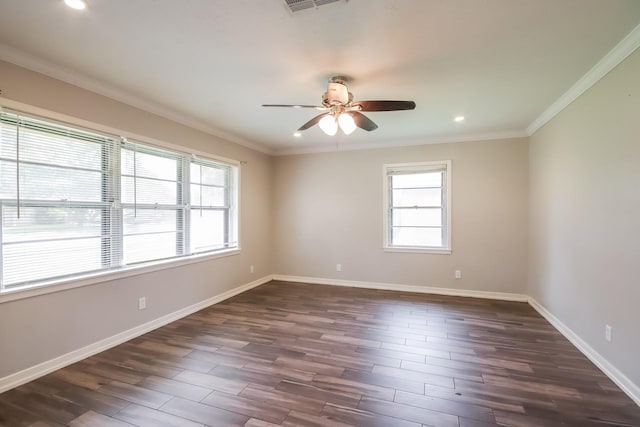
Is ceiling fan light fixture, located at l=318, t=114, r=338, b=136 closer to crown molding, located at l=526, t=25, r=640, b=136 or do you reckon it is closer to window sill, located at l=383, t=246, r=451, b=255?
crown molding, located at l=526, t=25, r=640, b=136

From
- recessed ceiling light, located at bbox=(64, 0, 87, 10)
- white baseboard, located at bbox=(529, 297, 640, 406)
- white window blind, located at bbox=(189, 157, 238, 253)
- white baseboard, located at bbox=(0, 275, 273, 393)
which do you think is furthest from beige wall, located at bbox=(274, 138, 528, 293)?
recessed ceiling light, located at bbox=(64, 0, 87, 10)

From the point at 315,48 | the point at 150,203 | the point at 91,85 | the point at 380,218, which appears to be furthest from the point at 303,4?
the point at 380,218

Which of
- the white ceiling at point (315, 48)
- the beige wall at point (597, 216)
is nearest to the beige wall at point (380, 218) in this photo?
the beige wall at point (597, 216)

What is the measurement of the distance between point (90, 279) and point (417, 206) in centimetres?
445

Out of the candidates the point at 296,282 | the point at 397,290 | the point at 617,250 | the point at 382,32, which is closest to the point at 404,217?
the point at 397,290

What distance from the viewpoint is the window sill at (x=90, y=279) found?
2279 mm

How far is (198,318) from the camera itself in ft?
12.0

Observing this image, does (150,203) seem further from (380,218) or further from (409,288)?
(409,288)

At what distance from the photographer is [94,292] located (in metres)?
2.78

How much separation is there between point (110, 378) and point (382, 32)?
3320mm

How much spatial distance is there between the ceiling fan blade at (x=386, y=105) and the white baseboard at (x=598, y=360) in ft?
8.52

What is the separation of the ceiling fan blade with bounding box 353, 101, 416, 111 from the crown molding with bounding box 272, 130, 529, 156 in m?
2.50

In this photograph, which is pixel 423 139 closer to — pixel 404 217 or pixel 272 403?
pixel 404 217

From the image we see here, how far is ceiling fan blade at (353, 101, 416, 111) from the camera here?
2.38 m
